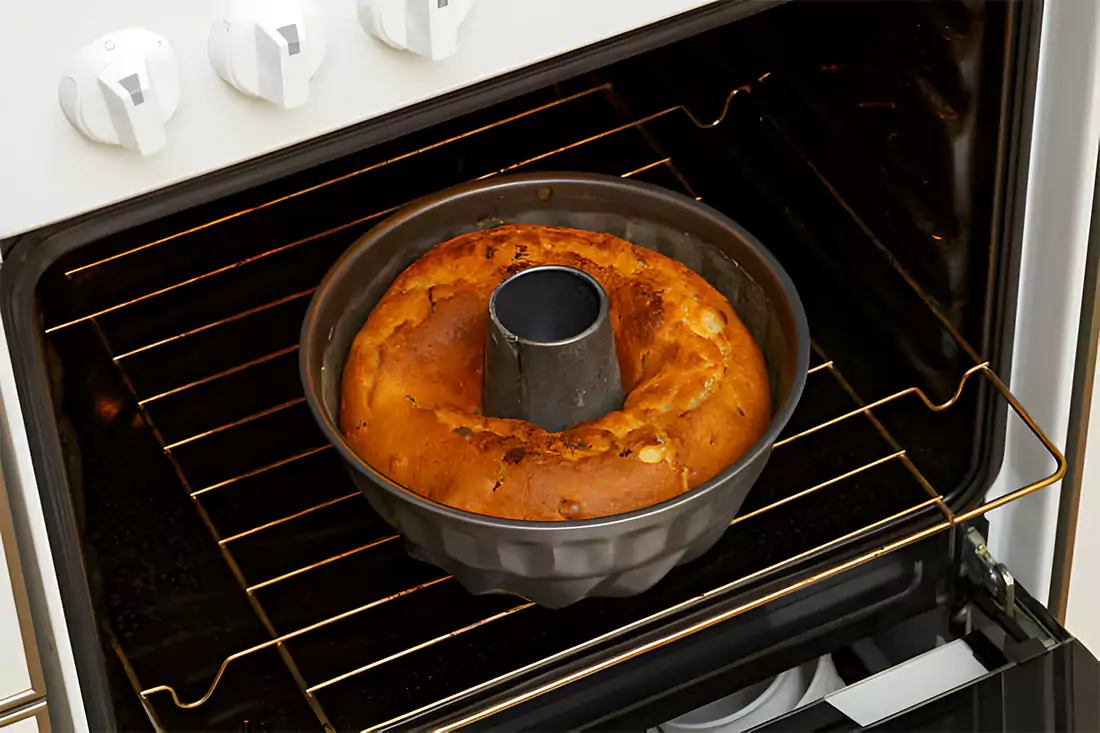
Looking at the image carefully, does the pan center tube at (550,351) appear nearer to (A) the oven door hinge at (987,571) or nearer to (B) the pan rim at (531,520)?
(B) the pan rim at (531,520)

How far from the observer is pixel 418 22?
24.7 inches

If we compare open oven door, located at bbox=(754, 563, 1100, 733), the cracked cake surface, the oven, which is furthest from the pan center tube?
open oven door, located at bbox=(754, 563, 1100, 733)

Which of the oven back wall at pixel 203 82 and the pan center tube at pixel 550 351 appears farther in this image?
Answer: the pan center tube at pixel 550 351

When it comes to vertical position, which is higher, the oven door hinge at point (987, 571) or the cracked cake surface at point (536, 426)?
the cracked cake surface at point (536, 426)

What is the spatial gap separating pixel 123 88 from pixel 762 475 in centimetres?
62

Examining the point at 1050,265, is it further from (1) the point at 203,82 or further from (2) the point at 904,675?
(1) the point at 203,82

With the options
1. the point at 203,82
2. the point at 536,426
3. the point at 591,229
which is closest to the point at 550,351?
the point at 536,426

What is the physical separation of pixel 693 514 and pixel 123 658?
1.23ft

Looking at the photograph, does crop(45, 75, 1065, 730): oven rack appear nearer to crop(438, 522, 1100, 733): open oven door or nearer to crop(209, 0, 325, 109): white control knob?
crop(438, 522, 1100, 733): open oven door

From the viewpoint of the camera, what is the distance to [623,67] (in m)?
1.20

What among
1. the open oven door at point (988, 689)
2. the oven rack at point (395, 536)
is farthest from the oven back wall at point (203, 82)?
the open oven door at point (988, 689)

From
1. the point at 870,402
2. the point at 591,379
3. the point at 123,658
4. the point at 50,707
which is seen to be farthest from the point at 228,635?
the point at 870,402

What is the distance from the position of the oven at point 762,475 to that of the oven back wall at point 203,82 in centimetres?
2

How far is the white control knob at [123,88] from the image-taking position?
57 cm
